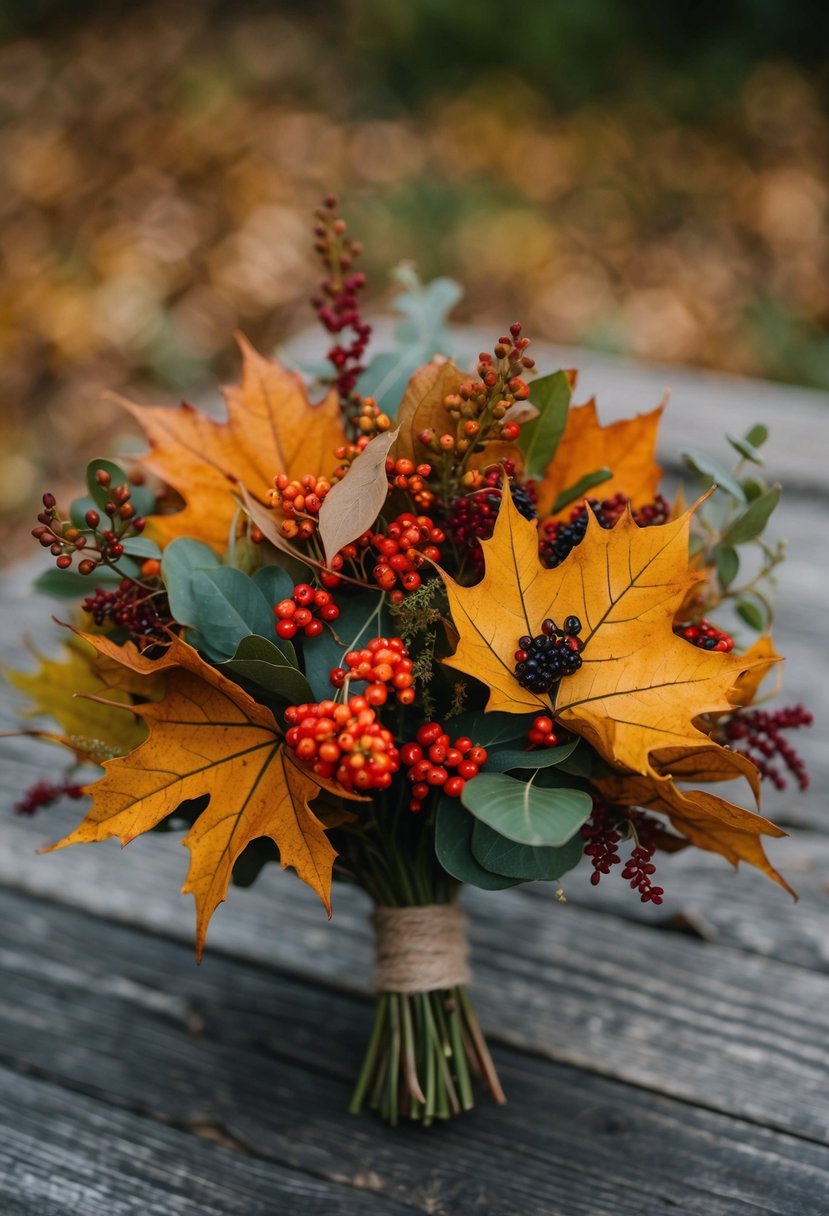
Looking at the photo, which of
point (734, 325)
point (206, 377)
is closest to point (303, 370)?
point (206, 377)

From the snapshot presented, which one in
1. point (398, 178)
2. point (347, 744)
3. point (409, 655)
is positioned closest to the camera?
point (347, 744)

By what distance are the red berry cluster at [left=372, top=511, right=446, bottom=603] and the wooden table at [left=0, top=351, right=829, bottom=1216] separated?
15.0 inches

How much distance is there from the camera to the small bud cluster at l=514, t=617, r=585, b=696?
555 millimetres

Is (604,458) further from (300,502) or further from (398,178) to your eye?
(398,178)

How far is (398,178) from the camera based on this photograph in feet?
9.77

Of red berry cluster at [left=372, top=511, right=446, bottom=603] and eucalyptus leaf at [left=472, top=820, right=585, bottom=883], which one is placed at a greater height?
red berry cluster at [left=372, top=511, right=446, bottom=603]

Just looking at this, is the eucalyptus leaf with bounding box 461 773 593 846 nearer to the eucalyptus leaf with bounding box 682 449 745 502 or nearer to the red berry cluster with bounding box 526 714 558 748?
the red berry cluster with bounding box 526 714 558 748

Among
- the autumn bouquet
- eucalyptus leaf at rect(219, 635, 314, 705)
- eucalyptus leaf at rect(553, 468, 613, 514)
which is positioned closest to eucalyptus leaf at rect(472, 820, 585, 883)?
the autumn bouquet

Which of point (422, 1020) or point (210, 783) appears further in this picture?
point (422, 1020)

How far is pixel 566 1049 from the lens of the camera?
76cm

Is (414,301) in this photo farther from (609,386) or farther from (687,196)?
(687,196)

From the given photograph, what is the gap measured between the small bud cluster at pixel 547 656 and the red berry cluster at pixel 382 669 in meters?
0.06

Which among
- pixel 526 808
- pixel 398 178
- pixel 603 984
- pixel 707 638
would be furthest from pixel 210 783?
pixel 398 178

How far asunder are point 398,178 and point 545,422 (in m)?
2.56
